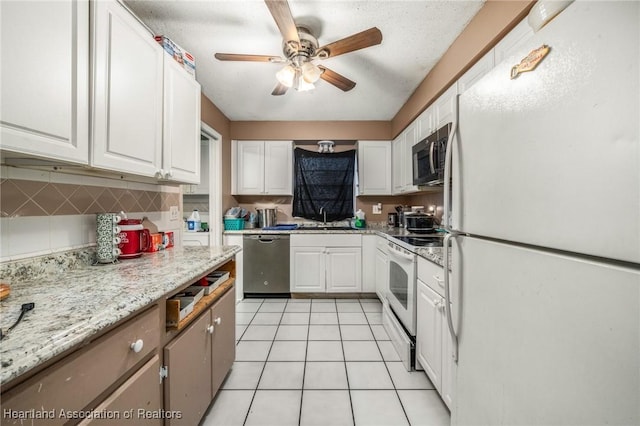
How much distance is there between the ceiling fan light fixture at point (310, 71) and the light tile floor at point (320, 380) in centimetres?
210

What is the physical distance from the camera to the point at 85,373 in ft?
2.00

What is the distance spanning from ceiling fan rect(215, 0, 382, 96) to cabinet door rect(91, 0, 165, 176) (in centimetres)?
59

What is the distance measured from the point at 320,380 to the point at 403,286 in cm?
90

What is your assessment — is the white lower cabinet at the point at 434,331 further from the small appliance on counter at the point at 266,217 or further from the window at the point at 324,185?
the small appliance on counter at the point at 266,217

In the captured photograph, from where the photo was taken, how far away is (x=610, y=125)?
482 mm

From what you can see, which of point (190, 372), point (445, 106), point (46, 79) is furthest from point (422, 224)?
point (46, 79)

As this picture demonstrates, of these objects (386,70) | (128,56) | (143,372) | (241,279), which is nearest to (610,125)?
(143,372)

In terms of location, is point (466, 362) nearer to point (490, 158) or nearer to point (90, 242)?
point (490, 158)

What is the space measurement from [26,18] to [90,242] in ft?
3.06

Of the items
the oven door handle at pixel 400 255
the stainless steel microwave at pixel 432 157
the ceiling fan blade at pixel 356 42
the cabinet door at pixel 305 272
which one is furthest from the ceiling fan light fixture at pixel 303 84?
the cabinet door at pixel 305 272

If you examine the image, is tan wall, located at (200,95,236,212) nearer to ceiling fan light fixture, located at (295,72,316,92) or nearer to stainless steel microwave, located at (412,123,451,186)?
ceiling fan light fixture, located at (295,72,316,92)

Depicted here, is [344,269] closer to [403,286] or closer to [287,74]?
[403,286]

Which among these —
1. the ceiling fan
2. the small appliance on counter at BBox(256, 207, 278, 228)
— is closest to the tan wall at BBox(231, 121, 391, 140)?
the small appliance on counter at BBox(256, 207, 278, 228)

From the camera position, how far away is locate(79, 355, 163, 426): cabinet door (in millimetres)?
667
